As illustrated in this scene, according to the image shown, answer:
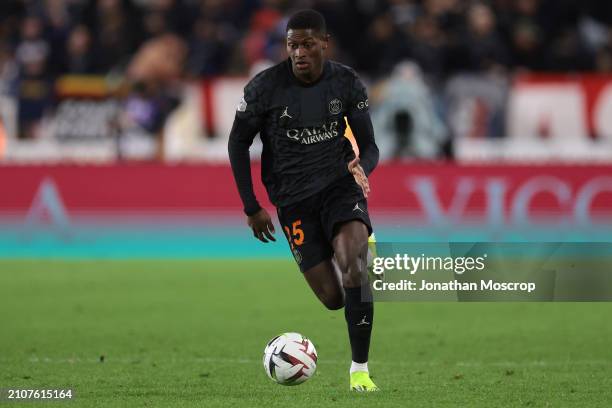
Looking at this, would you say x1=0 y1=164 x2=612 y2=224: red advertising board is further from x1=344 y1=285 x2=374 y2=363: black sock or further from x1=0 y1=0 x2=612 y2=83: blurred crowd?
x1=344 y1=285 x2=374 y2=363: black sock

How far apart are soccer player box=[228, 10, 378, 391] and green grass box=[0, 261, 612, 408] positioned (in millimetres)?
934

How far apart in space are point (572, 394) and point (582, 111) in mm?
11446

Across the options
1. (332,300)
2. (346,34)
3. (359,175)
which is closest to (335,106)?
(359,175)

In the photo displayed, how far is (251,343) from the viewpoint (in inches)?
413

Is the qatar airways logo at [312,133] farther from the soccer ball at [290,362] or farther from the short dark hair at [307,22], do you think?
the soccer ball at [290,362]

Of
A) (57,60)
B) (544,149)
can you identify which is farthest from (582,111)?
(57,60)

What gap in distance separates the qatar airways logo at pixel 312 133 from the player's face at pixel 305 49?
0.36m

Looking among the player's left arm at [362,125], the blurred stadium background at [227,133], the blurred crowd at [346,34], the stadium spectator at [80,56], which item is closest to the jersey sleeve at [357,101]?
the player's left arm at [362,125]

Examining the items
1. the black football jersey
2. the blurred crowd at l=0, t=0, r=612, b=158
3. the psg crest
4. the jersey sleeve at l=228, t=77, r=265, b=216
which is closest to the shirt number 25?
the black football jersey

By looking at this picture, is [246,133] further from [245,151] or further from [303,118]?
[303,118]

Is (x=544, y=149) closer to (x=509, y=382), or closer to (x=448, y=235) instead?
(x=448, y=235)

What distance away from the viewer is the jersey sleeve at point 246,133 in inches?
318

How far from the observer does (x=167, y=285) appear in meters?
14.9

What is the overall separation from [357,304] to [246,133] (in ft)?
4.36
